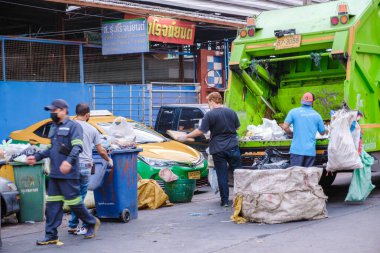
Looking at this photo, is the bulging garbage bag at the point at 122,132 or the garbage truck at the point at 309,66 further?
the garbage truck at the point at 309,66

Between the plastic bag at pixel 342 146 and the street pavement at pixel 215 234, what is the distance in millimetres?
634

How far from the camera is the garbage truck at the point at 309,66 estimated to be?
34.0 ft

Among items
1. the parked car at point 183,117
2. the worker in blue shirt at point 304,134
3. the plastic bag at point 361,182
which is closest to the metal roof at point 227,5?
the parked car at point 183,117

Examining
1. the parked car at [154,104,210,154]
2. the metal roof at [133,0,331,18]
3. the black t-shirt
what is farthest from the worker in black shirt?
the metal roof at [133,0,331,18]

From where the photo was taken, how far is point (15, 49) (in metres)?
15.4

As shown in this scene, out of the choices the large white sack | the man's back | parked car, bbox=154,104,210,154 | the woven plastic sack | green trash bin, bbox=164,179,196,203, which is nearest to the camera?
the man's back

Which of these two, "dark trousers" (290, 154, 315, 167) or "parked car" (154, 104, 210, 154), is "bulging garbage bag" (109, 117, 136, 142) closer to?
"dark trousers" (290, 154, 315, 167)

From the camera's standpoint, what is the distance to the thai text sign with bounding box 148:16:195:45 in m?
16.7

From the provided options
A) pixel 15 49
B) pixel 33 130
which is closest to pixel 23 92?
pixel 15 49

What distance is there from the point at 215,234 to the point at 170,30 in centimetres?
988

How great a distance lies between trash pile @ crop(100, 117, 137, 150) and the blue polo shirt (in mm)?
2288

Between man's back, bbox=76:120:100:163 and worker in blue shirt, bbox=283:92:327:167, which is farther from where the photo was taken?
worker in blue shirt, bbox=283:92:327:167

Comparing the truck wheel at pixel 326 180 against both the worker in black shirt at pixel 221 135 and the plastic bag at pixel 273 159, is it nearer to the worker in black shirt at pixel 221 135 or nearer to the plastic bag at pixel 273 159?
the plastic bag at pixel 273 159

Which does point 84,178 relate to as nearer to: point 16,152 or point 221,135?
point 16,152
